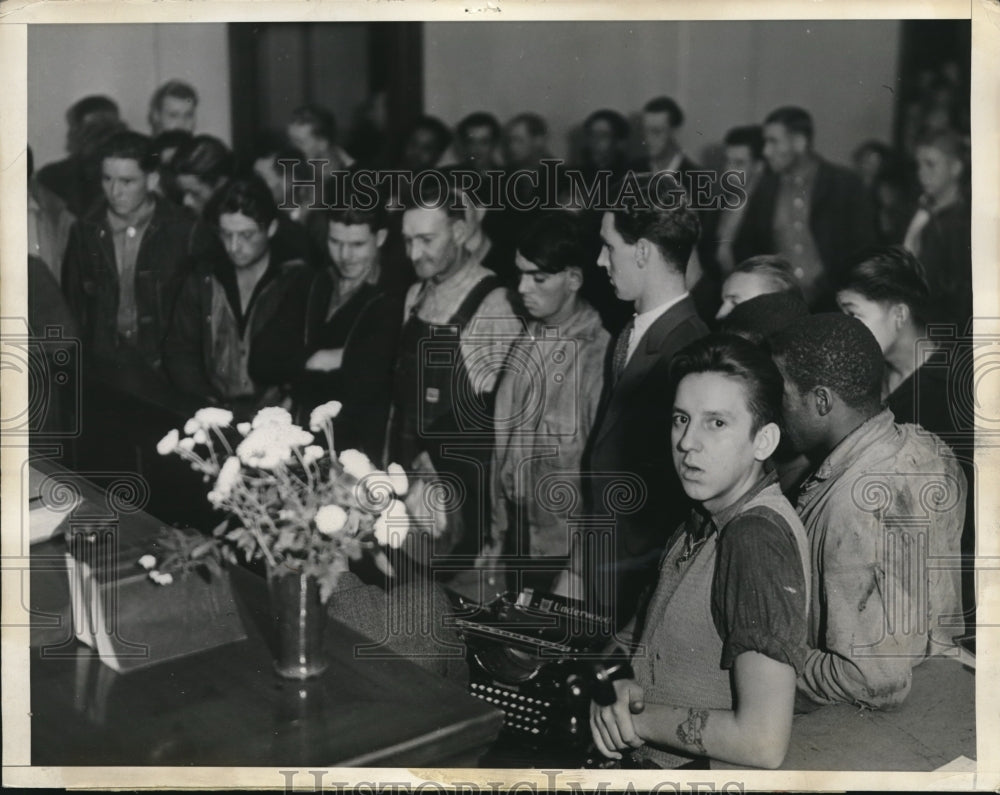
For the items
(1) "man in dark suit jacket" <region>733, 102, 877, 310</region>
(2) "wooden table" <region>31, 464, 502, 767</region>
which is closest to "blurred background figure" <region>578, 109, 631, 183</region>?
(1) "man in dark suit jacket" <region>733, 102, 877, 310</region>

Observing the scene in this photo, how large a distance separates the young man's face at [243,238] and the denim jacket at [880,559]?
60.8 inches

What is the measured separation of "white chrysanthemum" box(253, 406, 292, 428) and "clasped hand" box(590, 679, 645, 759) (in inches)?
43.1

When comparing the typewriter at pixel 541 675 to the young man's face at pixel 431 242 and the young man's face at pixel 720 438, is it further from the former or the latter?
the young man's face at pixel 431 242

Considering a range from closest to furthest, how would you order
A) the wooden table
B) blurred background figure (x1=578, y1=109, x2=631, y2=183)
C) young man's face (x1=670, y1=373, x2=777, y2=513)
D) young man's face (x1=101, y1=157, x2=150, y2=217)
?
1. the wooden table
2. young man's face (x1=670, y1=373, x2=777, y2=513)
3. blurred background figure (x1=578, y1=109, x2=631, y2=183)
4. young man's face (x1=101, y1=157, x2=150, y2=217)

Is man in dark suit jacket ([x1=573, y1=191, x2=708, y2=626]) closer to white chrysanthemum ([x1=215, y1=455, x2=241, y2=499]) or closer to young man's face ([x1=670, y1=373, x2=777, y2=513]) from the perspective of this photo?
young man's face ([x1=670, y1=373, x2=777, y2=513])

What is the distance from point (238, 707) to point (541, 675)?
2.55ft

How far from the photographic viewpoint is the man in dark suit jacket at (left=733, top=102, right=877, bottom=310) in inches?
116

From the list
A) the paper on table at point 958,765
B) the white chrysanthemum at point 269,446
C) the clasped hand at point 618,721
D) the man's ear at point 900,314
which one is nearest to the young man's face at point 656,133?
the man's ear at point 900,314

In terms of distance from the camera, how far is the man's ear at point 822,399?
9.58 feet

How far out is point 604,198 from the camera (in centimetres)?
299

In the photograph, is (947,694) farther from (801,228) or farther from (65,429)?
(65,429)

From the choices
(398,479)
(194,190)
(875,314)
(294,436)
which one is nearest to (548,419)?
(398,479)

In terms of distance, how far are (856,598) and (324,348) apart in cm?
153

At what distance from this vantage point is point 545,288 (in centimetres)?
302
